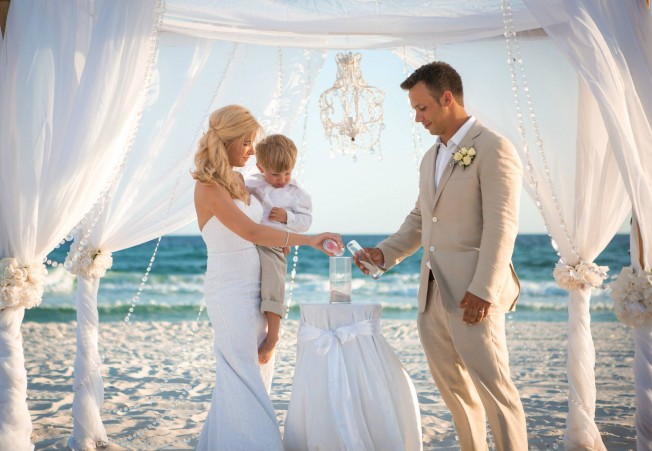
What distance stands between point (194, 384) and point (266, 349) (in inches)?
150

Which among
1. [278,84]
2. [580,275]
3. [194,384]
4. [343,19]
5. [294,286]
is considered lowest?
[194,384]

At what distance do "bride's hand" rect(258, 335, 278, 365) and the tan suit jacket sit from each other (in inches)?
28.7

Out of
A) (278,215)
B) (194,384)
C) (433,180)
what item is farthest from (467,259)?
(194,384)

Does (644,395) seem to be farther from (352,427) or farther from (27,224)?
(27,224)

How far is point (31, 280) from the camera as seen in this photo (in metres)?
3.43

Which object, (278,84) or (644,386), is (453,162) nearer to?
(644,386)

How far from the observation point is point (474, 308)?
10.2 feet

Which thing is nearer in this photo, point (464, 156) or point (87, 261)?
point (464, 156)

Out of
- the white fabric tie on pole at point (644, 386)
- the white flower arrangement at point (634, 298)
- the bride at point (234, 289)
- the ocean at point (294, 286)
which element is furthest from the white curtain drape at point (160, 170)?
the ocean at point (294, 286)

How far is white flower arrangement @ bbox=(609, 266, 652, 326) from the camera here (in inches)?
133

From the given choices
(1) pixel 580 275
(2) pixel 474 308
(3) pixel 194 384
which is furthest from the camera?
(3) pixel 194 384

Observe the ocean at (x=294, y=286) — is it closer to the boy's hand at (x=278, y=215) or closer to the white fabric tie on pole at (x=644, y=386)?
the white fabric tie on pole at (x=644, y=386)

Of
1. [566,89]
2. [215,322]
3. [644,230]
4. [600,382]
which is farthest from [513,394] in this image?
[600,382]

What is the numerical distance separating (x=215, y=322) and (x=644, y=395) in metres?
1.99
